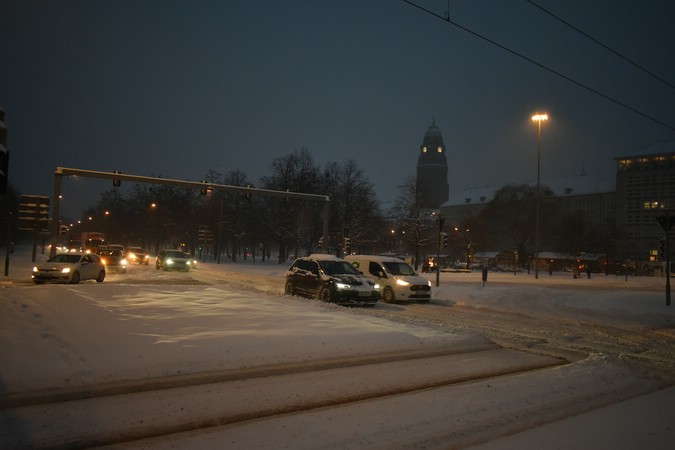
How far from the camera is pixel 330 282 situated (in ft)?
58.1

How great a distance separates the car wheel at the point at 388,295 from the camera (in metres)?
20.0

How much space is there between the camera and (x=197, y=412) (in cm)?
610

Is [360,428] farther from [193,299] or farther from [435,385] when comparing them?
[193,299]

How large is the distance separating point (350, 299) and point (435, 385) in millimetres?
9707

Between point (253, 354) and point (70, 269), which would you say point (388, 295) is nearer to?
point (253, 354)

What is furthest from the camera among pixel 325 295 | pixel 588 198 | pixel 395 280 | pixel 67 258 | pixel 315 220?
pixel 588 198

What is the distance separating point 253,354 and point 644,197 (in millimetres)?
105189

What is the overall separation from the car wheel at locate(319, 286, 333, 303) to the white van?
10.7 ft

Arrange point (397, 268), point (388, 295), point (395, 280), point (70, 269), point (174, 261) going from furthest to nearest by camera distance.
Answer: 1. point (174, 261)
2. point (70, 269)
3. point (397, 268)
4. point (388, 295)
5. point (395, 280)

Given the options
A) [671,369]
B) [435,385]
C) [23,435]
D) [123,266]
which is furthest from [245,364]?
[123,266]

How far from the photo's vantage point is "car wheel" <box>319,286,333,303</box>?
Result: 1761 cm

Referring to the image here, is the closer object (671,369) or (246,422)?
(246,422)

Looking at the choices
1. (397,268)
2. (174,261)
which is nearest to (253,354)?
(397,268)

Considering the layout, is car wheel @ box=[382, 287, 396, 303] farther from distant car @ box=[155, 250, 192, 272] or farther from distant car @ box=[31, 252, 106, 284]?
distant car @ box=[155, 250, 192, 272]
